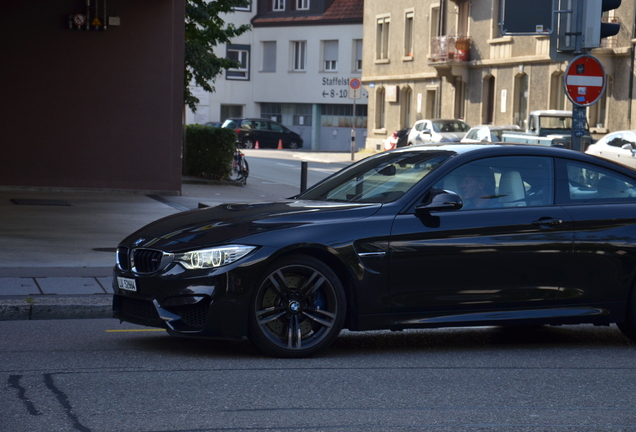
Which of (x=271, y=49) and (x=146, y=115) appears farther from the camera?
(x=271, y=49)

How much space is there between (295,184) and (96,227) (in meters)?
14.7

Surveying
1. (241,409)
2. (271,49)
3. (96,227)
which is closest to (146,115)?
(96,227)

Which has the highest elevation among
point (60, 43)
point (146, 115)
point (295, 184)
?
point (60, 43)

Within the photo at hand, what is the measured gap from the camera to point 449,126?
39156mm

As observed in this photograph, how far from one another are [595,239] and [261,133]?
50.0 meters

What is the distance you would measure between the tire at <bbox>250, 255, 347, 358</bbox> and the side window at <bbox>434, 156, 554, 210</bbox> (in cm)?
112

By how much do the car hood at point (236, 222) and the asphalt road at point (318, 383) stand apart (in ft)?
2.57

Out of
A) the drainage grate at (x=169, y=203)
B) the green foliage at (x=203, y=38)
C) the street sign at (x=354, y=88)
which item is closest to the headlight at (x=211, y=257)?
the drainage grate at (x=169, y=203)

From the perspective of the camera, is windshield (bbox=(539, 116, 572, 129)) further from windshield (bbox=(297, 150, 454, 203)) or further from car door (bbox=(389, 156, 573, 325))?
car door (bbox=(389, 156, 573, 325))

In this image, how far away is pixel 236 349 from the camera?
276 inches

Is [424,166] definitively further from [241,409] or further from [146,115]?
[146,115]

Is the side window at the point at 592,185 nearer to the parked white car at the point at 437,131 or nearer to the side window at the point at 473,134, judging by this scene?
the side window at the point at 473,134

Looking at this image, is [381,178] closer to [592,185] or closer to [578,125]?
[592,185]

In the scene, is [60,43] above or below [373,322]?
above
